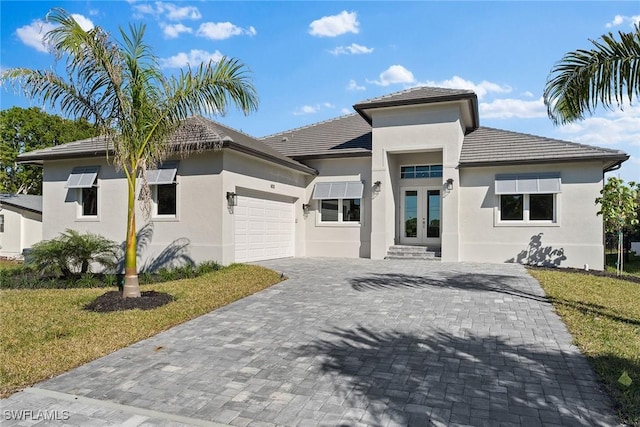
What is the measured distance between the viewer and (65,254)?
12.6 metres

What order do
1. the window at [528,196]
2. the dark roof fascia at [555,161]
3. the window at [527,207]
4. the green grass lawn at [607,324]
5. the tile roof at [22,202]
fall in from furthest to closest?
1. the tile roof at [22,202]
2. the window at [527,207]
3. the window at [528,196]
4. the dark roof fascia at [555,161]
5. the green grass lawn at [607,324]

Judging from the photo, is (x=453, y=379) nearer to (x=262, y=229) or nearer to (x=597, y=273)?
(x=262, y=229)

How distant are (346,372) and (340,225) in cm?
1412

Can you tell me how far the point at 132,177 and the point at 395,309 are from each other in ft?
21.5

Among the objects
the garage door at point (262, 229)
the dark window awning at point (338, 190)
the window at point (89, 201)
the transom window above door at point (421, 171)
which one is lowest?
the garage door at point (262, 229)

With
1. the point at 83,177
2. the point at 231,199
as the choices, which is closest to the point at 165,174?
the point at 231,199

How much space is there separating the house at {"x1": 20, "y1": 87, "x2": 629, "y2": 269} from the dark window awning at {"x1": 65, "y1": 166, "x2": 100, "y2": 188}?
0.18ft

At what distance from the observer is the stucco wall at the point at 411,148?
17.2 metres

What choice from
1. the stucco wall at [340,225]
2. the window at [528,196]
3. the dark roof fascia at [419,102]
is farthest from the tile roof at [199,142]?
the window at [528,196]

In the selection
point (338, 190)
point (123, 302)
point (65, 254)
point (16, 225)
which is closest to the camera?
point (123, 302)

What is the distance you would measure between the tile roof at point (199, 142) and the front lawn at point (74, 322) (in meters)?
4.18

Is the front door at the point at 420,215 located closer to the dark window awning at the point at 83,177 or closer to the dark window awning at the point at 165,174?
the dark window awning at the point at 165,174

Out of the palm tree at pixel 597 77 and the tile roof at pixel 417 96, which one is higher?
the tile roof at pixel 417 96

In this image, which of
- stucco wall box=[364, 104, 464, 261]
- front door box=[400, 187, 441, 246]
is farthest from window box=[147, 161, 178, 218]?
front door box=[400, 187, 441, 246]
